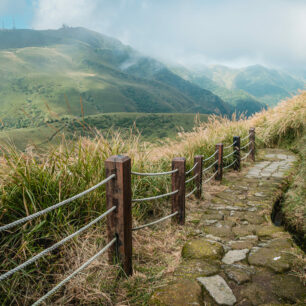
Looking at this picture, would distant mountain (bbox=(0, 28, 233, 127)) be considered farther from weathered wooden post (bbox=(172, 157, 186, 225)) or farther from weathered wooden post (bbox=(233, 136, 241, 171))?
weathered wooden post (bbox=(172, 157, 186, 225))

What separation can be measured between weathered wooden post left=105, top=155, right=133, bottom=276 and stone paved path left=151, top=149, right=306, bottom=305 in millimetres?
404

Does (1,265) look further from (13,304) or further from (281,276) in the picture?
(281,276)

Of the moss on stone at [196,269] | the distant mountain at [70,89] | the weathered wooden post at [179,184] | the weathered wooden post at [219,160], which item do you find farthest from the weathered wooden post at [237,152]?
the distant mountain at [70,89]

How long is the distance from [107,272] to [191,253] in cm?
85

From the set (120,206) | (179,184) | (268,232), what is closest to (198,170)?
(179,184)

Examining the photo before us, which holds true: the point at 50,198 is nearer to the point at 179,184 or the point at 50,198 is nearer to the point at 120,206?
the point at 120,206

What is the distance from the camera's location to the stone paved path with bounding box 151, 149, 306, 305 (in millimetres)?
1851

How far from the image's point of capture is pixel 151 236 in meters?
2.82

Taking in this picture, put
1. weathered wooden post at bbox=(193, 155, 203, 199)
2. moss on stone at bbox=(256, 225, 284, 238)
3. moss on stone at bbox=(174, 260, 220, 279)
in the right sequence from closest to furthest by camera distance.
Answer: moss on stone at bbox=(174, 260, 220, 279) < moss on stone at bbox=(256, 225, 284, 238) < weathered wooden post at bbox=(193, 155, 203, 199)

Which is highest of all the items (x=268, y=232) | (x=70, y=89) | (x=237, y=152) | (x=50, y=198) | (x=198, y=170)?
(x=70, y=89)

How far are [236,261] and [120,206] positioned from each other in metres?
1.23

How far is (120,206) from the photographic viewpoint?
1906mm

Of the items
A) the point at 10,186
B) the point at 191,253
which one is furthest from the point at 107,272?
the point at 10,186

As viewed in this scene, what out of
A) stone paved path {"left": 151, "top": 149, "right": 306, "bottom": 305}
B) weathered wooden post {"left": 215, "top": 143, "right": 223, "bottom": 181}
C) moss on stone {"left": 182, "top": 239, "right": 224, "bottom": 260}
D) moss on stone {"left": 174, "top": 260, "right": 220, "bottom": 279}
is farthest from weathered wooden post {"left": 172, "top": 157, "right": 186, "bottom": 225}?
weathered wooden post {"left": 215, "top": 143, "right": 223, "bottom": 181}
